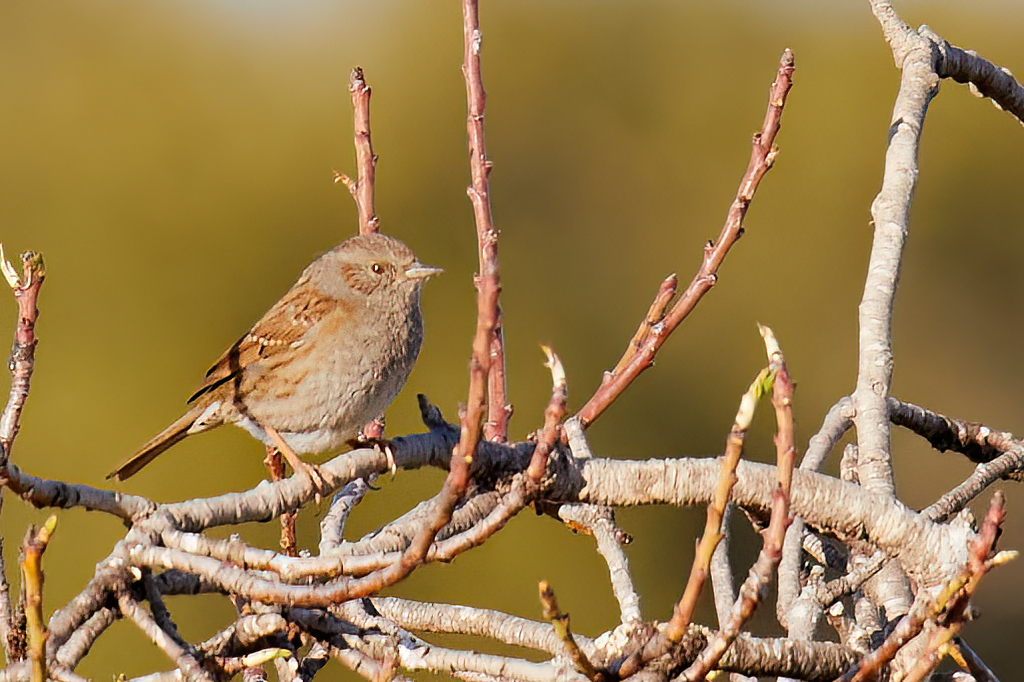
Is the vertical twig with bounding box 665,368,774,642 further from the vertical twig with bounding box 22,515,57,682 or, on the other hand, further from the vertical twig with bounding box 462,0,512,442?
the vertical twig with bounding box 462,0,512,442

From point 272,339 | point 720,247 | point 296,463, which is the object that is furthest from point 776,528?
point 272,339

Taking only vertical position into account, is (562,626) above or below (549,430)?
below

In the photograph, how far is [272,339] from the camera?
15.3 feet

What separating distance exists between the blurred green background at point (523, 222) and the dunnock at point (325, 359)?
3763 millimetres

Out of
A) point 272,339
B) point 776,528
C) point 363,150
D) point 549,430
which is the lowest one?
point 776,528

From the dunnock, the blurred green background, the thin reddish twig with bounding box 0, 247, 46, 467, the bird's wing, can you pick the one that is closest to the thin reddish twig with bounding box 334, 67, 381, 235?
the dunnock

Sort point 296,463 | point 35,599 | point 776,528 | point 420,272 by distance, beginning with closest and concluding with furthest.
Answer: point 35,599, point 776,528, point 296,463, point 420,272

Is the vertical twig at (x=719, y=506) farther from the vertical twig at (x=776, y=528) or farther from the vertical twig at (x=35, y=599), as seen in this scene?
the vertical twig at (x=35, y=599)

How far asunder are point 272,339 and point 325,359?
325 millimetres

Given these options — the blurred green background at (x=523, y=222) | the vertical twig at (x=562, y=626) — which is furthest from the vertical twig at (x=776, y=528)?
the blurred green background at (x=523, y=222)

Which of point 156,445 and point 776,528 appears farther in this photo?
point 156,445

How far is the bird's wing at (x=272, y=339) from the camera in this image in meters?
4.61

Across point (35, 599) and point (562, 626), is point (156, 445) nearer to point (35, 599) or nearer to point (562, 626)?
point (35, 599)

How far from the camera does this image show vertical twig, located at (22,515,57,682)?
1936 millimetres
